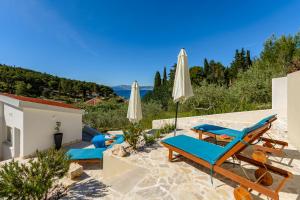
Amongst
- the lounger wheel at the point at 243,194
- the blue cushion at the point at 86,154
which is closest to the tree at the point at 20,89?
the blue cushion at the point at 86,154

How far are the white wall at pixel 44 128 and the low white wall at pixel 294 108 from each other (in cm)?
1074

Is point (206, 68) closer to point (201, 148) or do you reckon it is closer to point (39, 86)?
point (201, 148)

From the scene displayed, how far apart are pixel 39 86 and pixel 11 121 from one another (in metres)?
32.7

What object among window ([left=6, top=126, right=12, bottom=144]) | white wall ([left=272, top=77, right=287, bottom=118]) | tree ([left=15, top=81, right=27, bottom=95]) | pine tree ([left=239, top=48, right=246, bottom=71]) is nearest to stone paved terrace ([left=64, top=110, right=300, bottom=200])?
white wall ([left=272, top=77, right=287, bottom=118])

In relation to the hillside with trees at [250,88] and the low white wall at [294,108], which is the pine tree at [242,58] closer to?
the hillside with trees at [250,88]

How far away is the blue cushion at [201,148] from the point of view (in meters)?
2.91

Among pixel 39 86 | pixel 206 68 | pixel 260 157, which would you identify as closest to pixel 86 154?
pixel 260 157

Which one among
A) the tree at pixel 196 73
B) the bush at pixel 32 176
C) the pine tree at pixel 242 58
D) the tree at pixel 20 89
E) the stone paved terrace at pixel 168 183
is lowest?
the stone paved terrace at pixel 168 183

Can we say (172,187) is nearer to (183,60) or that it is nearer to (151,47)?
(183,60)

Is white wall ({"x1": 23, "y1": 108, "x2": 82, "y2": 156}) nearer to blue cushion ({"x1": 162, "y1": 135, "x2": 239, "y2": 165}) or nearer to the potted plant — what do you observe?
the potted plant

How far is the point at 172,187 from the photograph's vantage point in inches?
118

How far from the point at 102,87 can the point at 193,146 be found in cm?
5023

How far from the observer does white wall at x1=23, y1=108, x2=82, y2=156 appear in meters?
7.09

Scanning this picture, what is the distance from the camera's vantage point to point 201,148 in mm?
3600
